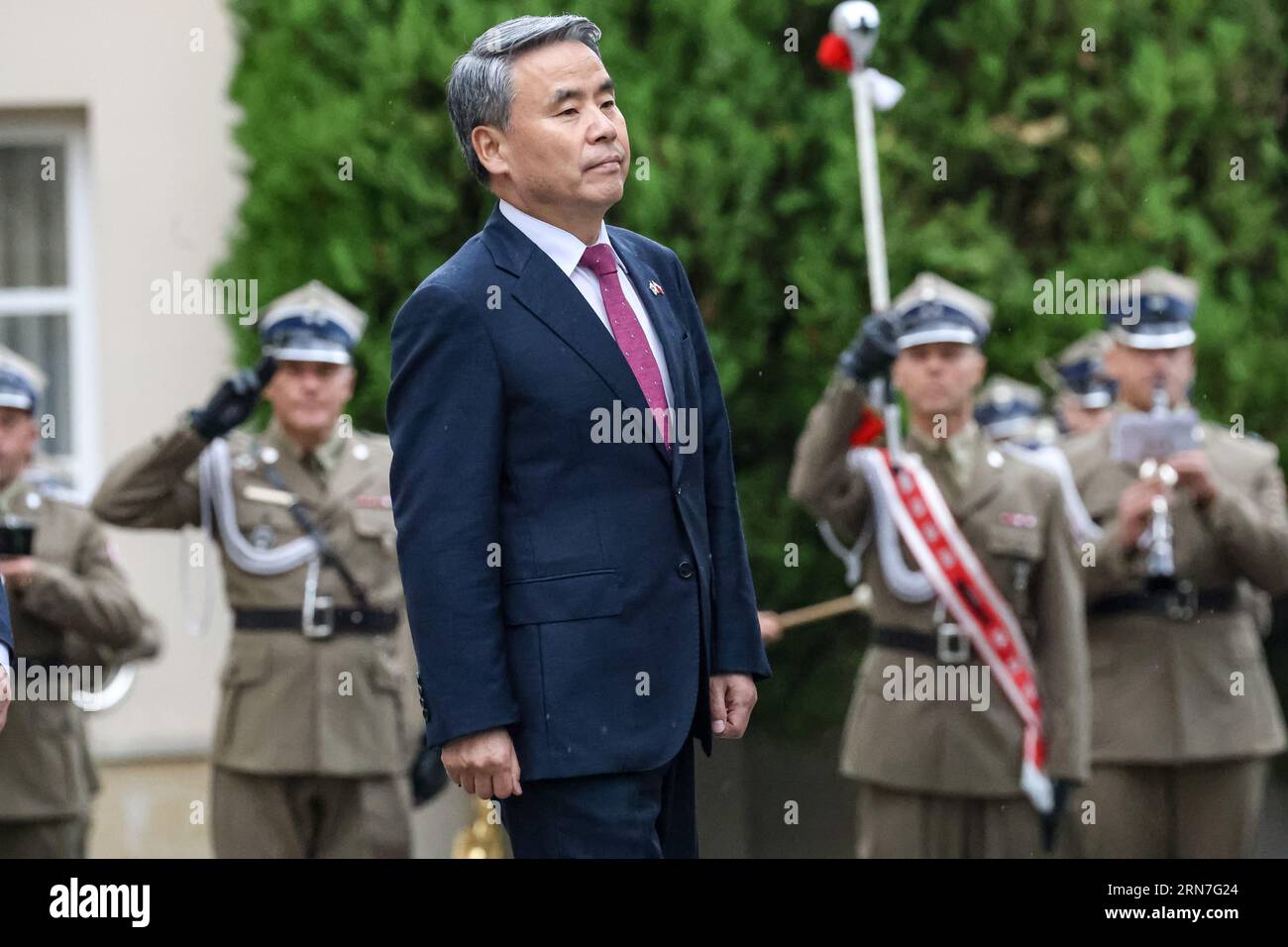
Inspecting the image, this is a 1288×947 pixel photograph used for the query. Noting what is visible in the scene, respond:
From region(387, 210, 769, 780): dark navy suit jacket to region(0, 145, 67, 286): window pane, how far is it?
616 centimetres

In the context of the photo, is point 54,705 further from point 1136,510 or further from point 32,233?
point 32,233

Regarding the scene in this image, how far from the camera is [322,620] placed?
5.89 meters

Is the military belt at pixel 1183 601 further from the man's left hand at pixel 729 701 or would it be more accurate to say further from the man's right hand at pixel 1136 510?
the man's left hand at pixel 729 701

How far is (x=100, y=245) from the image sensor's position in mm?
8664

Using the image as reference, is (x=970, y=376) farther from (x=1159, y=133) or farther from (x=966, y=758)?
(x=1159, y=133)

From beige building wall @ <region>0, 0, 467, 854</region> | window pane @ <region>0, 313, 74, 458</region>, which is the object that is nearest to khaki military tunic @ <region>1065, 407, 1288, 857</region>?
beige building wall @ <region>0, 0, 467, 854</region>

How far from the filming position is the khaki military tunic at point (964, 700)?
5.49 m

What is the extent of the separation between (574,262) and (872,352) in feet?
7.34

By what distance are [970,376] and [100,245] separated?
14.1 ft

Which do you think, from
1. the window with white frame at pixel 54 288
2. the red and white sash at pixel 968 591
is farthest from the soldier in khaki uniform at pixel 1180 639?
the window with white frame at pixel 54 288

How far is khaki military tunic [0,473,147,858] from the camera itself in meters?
5.76

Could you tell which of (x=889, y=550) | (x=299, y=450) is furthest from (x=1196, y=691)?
(x=299, y=450)
